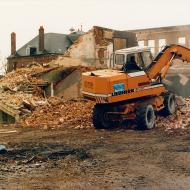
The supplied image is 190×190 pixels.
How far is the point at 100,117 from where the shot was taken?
14.7m

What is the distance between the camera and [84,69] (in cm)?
2241

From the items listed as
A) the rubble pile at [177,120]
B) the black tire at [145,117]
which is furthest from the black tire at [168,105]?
the black tire at [145,117]

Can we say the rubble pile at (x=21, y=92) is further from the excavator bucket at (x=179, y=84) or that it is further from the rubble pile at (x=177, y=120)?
the rubble pile at (x=177, y=120)

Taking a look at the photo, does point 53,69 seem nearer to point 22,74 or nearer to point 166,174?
point 22,74

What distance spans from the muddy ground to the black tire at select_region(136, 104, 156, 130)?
49 centimetres

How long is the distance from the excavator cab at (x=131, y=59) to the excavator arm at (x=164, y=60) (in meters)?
0.25

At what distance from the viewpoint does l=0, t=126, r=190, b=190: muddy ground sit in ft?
23.0

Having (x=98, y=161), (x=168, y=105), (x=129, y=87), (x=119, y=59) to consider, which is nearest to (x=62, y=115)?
(x=119, y=59)

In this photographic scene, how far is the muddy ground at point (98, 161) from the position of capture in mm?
7004

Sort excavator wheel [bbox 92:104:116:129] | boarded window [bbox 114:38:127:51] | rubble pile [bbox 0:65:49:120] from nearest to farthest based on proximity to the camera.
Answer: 1. excavator wheel [bbox 92:104:116:129]
2. rubble pile [bbox 0:65:49:120]
3. boarded window [bbox 114:38:127:51]

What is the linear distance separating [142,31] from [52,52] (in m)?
10.9

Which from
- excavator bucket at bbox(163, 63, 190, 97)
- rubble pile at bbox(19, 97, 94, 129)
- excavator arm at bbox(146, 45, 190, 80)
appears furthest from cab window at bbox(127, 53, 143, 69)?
excavator bucket at bbox(163, 63, 190, 97)

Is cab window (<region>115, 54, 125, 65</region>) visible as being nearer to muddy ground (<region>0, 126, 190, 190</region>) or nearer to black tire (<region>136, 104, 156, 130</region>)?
black tire (<region>136, 104, 156, 130</region>)

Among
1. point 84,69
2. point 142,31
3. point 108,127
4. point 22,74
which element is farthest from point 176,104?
point 142,31
